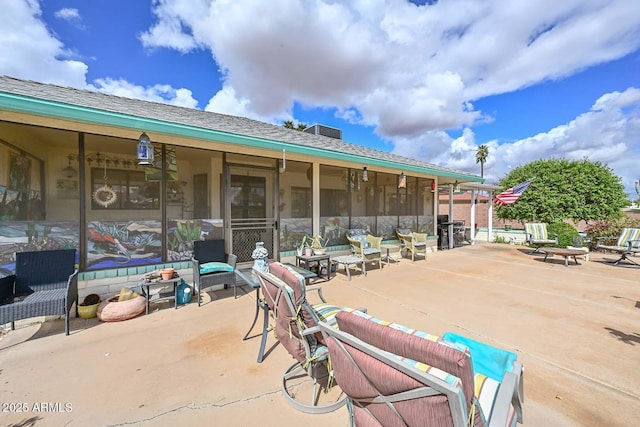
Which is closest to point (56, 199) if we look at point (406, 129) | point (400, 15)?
point (400, 15)

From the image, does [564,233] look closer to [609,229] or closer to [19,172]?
[609,229]

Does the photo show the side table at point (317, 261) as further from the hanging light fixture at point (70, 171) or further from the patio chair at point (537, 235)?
the patio chair at point (537, 235)

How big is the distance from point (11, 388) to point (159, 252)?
2.62 meters

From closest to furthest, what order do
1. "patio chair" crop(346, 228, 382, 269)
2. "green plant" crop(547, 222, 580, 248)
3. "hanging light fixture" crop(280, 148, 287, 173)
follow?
"hanging light fixture" crop(280, 148, 287, 173) → "patio chair" crop(346, 228, 382, 269) → "green plant" crop(547, 222, 580, 248)

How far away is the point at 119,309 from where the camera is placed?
12.5 ft

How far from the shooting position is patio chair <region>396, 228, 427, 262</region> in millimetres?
8102

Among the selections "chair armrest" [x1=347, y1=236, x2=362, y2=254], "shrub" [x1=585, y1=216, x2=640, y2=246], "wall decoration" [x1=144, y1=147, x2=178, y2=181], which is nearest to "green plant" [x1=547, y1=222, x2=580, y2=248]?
"shrub" [x1=585, y1=216, x2=640, y2=246]

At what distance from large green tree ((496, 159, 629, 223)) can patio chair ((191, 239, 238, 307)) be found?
1429cm

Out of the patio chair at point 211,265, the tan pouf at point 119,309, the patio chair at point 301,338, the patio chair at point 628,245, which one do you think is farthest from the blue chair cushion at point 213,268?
the patio chair at point 628,245

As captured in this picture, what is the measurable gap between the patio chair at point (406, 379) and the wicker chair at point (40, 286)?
3853 millimetres

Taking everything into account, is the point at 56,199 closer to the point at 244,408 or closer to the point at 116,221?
the point at 116,221

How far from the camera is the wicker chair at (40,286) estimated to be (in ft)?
10.3

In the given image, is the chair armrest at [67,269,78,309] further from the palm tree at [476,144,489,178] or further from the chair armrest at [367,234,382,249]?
the palm tree at [476,144,489,178]

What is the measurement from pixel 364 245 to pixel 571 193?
1159 centimetres
